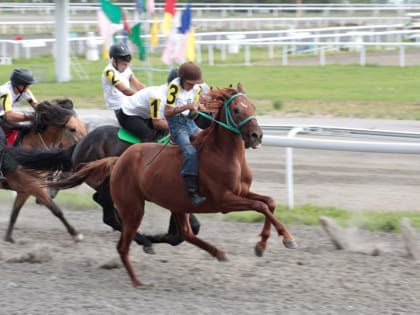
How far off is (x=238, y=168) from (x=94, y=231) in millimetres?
2802

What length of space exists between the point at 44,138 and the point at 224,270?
2830 millimetres

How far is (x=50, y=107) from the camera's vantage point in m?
8.98

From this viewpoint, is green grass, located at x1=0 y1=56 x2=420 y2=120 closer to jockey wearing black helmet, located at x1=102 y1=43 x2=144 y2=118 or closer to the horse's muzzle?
jockey wearing black helmet, located at x1=102 y1=43 x2=144 y2=118

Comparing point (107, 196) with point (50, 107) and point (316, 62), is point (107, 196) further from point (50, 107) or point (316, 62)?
point (316, 62)

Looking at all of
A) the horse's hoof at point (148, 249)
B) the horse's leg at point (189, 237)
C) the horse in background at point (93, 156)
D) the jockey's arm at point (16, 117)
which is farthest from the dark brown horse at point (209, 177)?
the jockey's arm at point (16, 117)

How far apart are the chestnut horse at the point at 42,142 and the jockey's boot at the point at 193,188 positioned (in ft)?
6.97

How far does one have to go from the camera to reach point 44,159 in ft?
27.5

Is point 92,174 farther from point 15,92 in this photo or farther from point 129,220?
point 15,92

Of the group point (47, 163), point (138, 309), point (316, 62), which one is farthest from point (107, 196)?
point (316, 62)

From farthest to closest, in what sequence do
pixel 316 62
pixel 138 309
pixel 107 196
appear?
pixel 316 62 < pixel 107 196 < pixel 138 309

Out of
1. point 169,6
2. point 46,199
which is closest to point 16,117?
point 46,199

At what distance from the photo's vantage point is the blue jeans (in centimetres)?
691

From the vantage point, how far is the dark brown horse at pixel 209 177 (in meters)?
6.66

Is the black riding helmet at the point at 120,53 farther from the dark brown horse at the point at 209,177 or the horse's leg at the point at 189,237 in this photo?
the horse's leg at the point at 189,237
